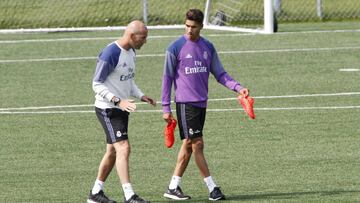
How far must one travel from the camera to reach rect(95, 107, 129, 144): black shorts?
39.8ft

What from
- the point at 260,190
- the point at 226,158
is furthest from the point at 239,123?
the point at 260,190

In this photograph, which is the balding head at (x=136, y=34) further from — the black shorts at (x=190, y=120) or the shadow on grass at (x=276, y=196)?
the shadow on grass at (x=276, y=196)

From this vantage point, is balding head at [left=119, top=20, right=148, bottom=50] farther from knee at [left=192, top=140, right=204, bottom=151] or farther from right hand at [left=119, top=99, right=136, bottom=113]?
knee at [left=192, top=140, right=204, bottom=151]

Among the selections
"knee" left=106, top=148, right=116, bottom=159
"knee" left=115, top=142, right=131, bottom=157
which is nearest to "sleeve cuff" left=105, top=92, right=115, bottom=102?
"knee" left=115, top=142, right=131, bottom=157

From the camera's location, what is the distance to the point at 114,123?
1220 centimetres

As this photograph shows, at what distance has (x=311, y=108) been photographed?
1867cm

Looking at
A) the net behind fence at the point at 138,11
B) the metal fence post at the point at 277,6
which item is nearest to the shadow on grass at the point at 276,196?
the net behind fence at the point at 138,11

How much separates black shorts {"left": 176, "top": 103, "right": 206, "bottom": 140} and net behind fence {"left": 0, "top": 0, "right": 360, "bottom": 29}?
17.2 m

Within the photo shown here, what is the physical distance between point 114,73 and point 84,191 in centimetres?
149

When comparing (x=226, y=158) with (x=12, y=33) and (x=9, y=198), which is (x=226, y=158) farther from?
(x=12, y=33)

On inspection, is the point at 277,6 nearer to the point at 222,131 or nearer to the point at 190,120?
the point at 222,131

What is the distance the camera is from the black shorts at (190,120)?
1256 cm

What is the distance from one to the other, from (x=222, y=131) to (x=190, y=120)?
4.34m

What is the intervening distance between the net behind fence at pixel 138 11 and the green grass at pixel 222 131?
12.4 ft
